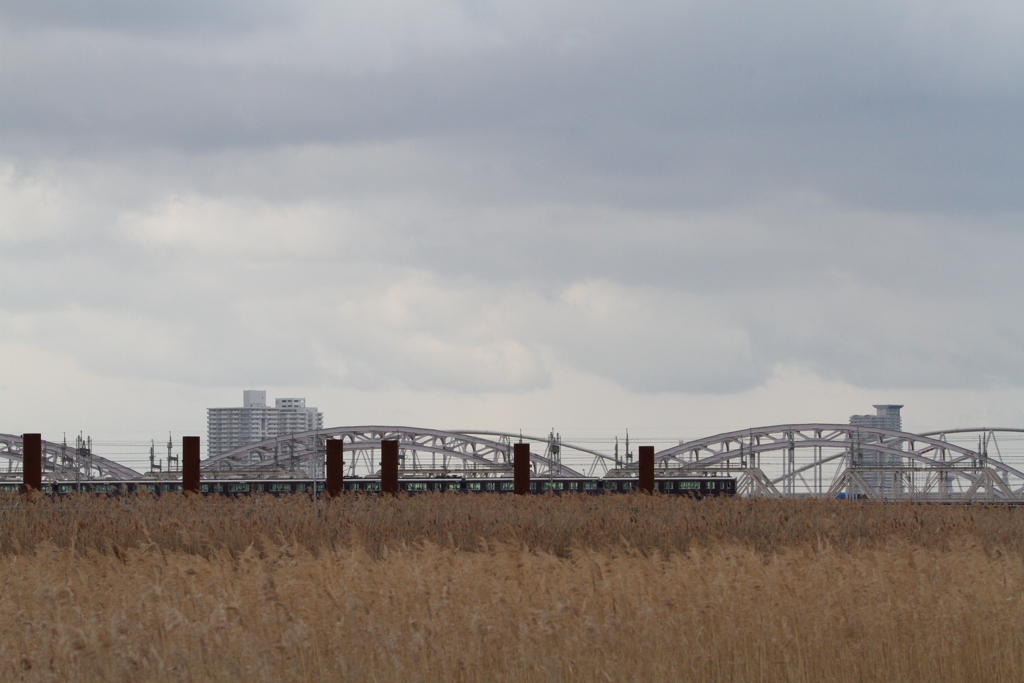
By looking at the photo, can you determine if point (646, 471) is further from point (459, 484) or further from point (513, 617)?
point (459, 484)

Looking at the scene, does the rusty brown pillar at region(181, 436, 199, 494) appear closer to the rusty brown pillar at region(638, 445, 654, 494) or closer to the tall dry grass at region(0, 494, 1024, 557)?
the tall dry grass at region(0, 494, 1024, 557)

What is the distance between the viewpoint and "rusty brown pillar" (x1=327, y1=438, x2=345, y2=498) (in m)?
32.0

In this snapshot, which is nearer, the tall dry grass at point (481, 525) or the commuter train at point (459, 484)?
the tall dry grass at point (481, 525)

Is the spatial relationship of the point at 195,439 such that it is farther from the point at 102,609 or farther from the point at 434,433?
the point at 434,433

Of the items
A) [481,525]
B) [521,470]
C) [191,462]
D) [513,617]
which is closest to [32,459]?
[191,462]

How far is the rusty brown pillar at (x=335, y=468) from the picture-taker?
3203cm

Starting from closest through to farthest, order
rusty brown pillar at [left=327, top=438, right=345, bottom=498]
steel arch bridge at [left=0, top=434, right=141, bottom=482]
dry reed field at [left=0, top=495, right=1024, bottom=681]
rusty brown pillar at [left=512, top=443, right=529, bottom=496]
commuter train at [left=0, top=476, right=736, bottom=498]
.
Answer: dry reed field at [left=0, top=495, right=1024, bottom=681]
rusty brown pillar at [left=327, top=438, right=345, bottom=498]
rusty brown pillar at [left=512, top=443, right=529, bottom=496]
commuter train at [left=0, top=476, right=736, bottom=498]
steel arch bridge at [left=0, top=434, right=141, bottom=482]

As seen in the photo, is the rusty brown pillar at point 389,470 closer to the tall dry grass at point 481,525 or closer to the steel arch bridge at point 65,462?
the tall dry grass at point 481,525

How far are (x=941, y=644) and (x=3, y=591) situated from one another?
916cm

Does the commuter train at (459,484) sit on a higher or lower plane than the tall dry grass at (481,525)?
higher

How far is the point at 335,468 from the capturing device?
3275cm

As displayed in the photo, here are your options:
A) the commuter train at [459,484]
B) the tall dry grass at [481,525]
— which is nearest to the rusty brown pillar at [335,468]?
the tall dry grass at [481,525]

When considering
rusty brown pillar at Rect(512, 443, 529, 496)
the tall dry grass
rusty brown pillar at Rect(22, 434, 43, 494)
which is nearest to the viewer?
the tall dry grass

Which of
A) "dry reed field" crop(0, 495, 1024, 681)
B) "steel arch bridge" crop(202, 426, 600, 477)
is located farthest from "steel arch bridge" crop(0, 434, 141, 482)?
"dry reed field" crop(0, 495, 1024, 681)
